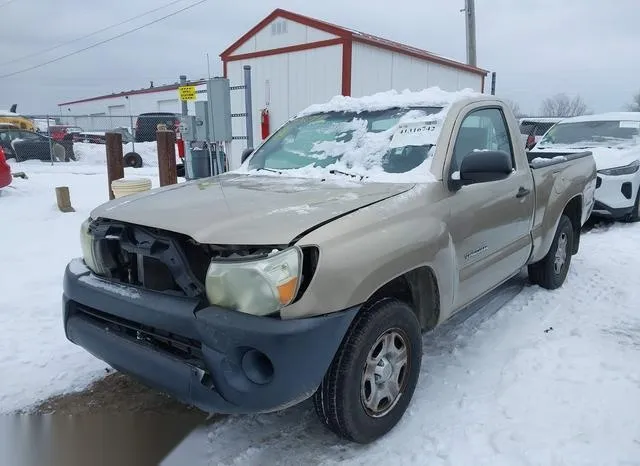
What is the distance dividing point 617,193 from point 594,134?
1591 millimetres

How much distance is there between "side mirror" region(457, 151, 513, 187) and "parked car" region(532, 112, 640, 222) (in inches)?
186

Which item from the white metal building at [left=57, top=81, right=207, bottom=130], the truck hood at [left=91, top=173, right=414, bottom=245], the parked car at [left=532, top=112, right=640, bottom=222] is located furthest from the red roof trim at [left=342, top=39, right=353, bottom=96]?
the white metal building at [left=57, top=81, right=207, bottom=130]

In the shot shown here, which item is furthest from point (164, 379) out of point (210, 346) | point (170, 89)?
point (170, 89)

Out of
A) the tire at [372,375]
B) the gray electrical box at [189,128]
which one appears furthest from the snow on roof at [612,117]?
the tire at [372,375]

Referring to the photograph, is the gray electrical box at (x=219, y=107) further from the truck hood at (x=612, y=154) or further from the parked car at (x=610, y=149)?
the truck hood at (x=612, y=154)

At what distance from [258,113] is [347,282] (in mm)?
10666

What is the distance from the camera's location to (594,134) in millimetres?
8711

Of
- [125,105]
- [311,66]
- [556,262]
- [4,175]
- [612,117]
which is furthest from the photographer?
[125,105]

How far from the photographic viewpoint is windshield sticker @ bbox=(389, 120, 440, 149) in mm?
3348

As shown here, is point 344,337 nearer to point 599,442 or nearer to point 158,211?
point 158,211

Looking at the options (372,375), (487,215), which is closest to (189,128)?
(487,215)

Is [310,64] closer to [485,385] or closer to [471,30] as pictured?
[471,30]

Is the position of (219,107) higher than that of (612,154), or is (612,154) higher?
(219,107)

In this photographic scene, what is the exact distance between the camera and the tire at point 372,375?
7.98 ft
